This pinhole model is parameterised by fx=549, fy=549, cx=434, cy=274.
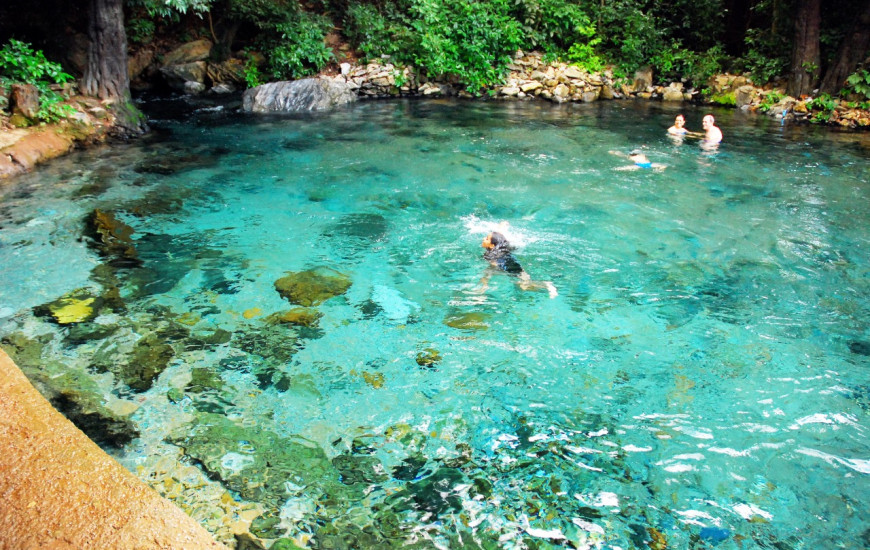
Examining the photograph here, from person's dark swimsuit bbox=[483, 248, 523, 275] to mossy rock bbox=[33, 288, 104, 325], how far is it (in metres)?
4.28

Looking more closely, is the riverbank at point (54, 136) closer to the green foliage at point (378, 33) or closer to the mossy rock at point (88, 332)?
the mossy rock at point (88, 332)

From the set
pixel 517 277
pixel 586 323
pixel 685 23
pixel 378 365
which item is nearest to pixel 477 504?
pixel 378 365

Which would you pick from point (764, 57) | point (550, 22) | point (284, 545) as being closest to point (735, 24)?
point (764, 57)

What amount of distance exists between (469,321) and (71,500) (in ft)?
12.0

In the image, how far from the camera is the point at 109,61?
36.5 feet

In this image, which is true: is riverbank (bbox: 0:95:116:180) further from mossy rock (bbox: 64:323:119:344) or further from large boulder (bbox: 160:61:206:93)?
mossy rock (bbox: 64:323:119:344)

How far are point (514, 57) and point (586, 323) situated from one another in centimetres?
1449

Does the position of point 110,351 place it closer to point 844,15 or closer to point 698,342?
point 698,342

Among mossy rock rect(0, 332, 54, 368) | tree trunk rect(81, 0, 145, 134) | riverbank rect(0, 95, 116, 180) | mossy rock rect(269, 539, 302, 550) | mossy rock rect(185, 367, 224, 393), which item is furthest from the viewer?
tree trunk rect(81, 0, 145, 134)

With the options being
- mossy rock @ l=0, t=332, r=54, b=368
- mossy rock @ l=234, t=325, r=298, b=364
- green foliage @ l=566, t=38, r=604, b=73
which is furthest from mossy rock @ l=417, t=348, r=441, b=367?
Result: green foliage @ l=566, t=38, r=604, b=73

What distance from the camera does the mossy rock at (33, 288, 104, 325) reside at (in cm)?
532

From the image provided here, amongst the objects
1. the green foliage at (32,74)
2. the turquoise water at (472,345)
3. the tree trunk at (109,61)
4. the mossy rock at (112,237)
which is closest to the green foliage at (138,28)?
the tree trunk at (109,61)

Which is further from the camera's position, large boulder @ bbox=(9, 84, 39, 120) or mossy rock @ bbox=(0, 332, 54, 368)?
large boulder @ bbox=(9, 84, 39, 120)

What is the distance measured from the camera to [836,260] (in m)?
6.97
